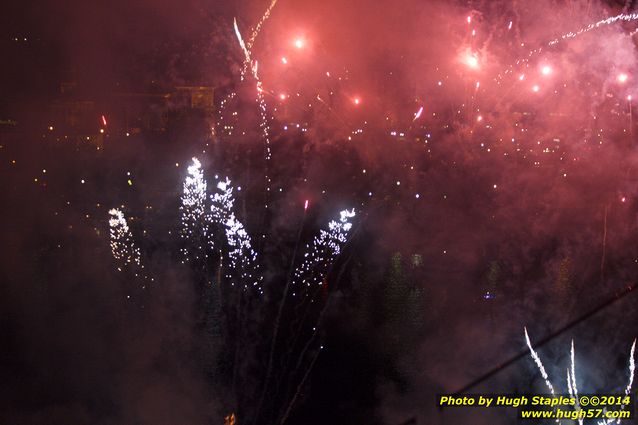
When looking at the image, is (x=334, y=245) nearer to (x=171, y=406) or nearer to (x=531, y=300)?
(x=531, y=300)

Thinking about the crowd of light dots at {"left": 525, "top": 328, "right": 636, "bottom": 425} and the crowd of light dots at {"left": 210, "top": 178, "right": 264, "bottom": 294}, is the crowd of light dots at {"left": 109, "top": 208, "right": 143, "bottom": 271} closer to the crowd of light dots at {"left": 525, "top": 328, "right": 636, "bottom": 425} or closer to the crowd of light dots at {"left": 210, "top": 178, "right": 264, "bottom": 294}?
the crowd of light dots at {"left": 210, "top": 178, "right": 264, "bottom": 294}

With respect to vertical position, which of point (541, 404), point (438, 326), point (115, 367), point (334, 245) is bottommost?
point (541, 404)

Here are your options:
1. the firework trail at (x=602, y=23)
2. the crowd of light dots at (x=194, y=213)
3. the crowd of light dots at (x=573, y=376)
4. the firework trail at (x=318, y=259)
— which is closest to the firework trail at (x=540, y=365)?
the crowd of light dots at (x=573, y=376)

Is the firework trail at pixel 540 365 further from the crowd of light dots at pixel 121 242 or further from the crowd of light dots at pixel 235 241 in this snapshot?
the crowd of light dots at pixel 121 242

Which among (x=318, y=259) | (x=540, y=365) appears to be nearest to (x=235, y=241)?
(x=318, y=259)

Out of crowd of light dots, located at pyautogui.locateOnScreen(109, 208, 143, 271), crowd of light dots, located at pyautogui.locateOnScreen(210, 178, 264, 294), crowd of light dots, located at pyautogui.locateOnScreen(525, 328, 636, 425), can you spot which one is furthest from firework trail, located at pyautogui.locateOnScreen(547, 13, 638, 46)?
crowd of light dots, located at pyautogui.locateOnScreen(109, 208, 143, 271)

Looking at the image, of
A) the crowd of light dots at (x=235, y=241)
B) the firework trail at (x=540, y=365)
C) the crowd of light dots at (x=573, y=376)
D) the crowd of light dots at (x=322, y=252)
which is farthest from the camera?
the crowd of light dots at (x=322, y=252)

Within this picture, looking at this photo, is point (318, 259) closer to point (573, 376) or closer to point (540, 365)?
point (540, 365)

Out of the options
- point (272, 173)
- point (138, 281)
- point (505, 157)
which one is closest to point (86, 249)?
point (138, 281)
